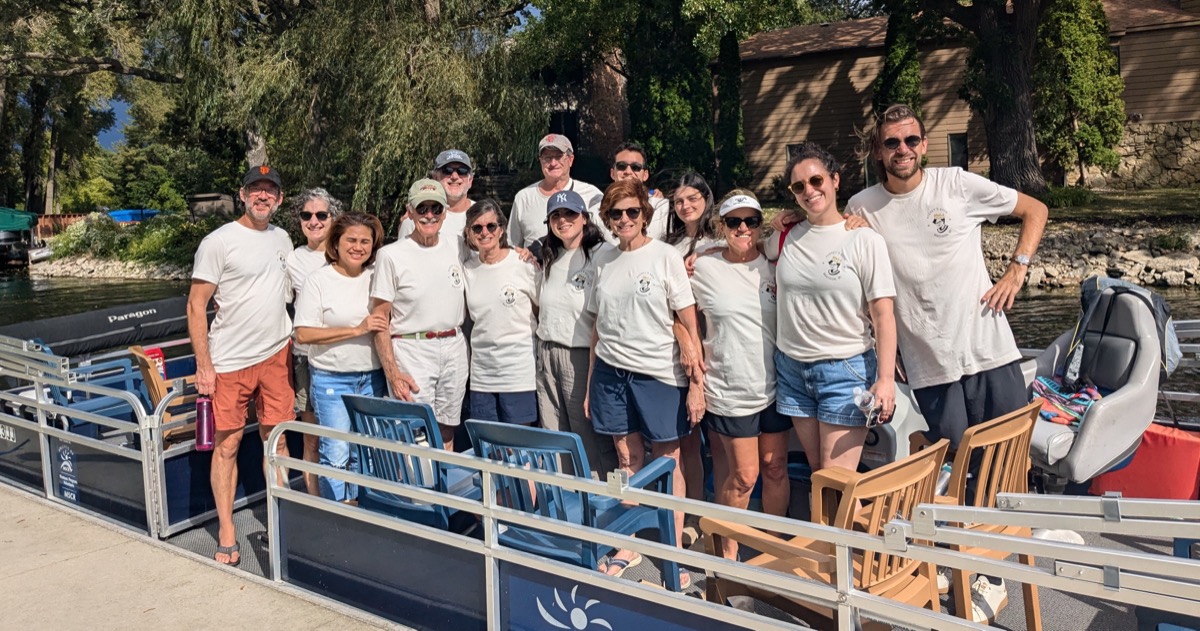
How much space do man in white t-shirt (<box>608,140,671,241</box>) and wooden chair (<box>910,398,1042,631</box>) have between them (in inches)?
77.2

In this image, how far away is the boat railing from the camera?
7.55ft

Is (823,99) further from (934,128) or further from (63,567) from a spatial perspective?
(63,567)

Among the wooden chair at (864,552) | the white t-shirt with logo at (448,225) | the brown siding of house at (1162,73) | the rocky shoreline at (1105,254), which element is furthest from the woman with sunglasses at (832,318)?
the brown siding of house at (1162,73)

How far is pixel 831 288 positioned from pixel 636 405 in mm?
1025

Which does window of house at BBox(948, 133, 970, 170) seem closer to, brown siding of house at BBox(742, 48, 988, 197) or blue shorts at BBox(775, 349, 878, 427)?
brown siding of house at BBox(742, 48, 988, 197)

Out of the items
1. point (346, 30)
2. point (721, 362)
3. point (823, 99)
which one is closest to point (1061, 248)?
point (823, 99)

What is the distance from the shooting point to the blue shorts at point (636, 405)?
4.12 meters

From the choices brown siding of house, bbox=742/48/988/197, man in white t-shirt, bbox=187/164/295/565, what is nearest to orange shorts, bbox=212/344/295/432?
man in white t-shirt, bbox=187/164/295/565

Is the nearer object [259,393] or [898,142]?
[898,142]

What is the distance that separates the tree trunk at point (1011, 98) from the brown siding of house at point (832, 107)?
4.24 meters

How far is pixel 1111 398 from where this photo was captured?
441 centimetres

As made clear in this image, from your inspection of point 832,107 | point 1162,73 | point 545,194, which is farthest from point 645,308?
point 1162,73

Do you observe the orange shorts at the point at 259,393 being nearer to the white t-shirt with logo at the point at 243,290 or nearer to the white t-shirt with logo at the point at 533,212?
the white t-shirt with logo at the point at 243,290

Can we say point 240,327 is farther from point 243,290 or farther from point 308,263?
point 308,263
